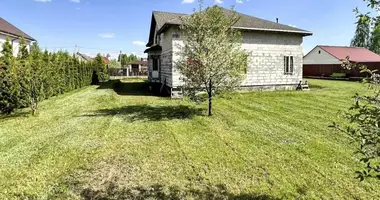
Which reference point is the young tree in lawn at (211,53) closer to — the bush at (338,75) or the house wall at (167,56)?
the house wall at (167,56)

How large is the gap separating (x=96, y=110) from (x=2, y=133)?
3.69 metres

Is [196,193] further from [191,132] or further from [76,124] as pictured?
[76,124]

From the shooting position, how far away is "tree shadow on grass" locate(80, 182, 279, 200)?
12.5 ft

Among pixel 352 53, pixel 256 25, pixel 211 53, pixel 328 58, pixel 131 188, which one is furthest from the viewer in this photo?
pixel 352 53

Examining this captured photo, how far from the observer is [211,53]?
855 centimetres

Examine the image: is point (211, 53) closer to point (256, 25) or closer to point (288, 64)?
point (256, 25)

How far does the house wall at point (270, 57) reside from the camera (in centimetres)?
1588

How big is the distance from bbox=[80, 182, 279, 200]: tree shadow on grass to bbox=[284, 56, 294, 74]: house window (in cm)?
1461

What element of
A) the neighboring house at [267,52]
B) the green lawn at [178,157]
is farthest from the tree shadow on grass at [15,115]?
the neighboring house at [267,52]

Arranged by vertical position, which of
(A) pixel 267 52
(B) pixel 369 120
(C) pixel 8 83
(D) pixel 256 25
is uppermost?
(D) pixel 256 25

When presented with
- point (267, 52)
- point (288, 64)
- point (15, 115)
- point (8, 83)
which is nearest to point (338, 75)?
point (288, 64)

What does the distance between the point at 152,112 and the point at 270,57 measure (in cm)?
989

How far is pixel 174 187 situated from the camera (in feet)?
13.5

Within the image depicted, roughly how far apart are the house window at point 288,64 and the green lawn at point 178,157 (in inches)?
324
